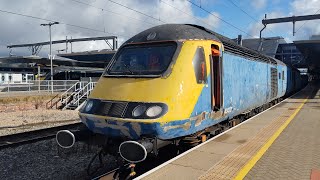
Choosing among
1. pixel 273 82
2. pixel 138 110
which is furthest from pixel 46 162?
pixel 273 82

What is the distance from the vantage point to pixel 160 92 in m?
6.29

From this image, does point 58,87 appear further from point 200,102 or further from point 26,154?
point 200,102

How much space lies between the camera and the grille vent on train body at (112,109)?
6.32m

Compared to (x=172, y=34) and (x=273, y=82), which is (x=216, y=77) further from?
(x=273, y=82)

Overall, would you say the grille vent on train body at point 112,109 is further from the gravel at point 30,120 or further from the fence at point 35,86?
the fence at point 35,86

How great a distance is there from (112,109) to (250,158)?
299cm

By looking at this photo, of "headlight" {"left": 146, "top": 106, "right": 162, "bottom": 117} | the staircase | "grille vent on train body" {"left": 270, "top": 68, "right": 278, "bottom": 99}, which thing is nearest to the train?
"headlight" {"left": 146, "top": 106, "right": 162, "bottom": 117}

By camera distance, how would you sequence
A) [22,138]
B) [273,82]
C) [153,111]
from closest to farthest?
[153,111] → [22,138] → [273,82]

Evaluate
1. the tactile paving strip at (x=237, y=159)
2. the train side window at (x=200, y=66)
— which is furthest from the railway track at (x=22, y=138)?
the tactile paving strip at (x=237, y=159)

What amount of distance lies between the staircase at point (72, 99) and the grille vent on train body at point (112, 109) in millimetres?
19719

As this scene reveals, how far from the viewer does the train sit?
6086 millimetres

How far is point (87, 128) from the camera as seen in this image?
23.6ft

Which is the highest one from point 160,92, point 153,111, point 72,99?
point 160,92

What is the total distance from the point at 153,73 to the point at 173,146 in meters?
1.78
